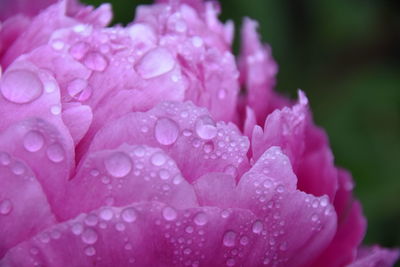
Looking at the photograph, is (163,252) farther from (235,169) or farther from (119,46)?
(119,46)

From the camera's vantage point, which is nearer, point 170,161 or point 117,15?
point 170,161

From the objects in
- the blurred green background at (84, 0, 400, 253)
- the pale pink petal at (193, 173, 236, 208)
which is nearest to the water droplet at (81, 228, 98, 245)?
the pale pink petal at (193, 173, 236, 208)

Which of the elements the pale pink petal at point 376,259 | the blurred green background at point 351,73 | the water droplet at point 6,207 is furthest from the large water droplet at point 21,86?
the blurred green background at point 351,73

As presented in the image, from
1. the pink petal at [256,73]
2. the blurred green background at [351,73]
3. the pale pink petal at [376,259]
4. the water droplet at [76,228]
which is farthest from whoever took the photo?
the blurred green background at [351,73]

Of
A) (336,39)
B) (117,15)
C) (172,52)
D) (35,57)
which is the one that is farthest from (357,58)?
(35,57)

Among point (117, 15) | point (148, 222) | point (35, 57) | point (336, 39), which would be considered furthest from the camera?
point (336, 39)

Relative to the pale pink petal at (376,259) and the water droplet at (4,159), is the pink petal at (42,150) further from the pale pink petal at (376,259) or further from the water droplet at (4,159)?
the pale pink petal at (376,259)

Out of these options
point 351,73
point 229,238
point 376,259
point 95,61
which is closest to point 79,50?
point 95,61
